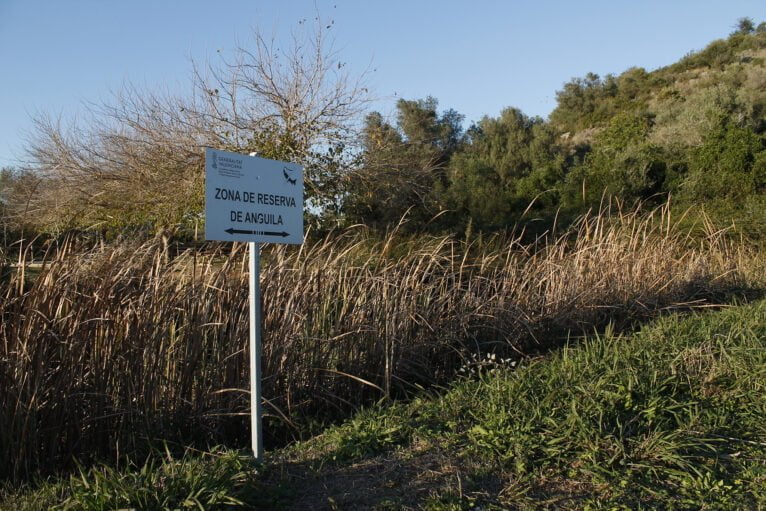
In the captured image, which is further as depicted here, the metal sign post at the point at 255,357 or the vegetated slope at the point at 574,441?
the metal sign post at the point at 255,357

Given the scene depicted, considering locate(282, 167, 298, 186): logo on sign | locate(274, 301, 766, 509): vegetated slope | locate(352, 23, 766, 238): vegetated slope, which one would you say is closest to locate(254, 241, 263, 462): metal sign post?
locate(274, 301, 766, 509): vegetated slope

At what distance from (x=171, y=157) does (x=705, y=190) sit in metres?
12.6

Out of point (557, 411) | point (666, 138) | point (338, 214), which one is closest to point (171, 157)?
point (338, 214)

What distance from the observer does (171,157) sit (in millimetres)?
14266

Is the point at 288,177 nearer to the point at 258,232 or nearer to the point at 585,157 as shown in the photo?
the point at 258,232

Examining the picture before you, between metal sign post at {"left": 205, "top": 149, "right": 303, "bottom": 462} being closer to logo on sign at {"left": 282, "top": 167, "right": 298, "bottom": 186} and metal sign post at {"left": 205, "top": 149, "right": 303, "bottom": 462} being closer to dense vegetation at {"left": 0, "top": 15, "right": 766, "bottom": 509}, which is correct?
logo on sign at {"left": 282, "top": 167, "right": 298, "bottom": 186}

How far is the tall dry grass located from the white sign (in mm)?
1048

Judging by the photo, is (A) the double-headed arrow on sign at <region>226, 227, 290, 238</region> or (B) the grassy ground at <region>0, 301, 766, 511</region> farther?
(A) the double-headed arrow on sign at <region>226, 227, 290, 238</region>

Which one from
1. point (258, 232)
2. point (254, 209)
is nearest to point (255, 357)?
point (258, 232)

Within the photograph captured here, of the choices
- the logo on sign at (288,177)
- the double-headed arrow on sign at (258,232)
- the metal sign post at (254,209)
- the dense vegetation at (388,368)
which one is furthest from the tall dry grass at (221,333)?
the logo on sign at (288,177)

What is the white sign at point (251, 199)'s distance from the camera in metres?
3.87

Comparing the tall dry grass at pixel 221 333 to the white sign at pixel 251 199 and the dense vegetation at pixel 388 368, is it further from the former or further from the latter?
the white sign at pixel 251 199

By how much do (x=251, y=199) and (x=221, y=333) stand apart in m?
1.36

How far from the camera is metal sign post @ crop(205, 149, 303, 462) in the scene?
387 centimetres
